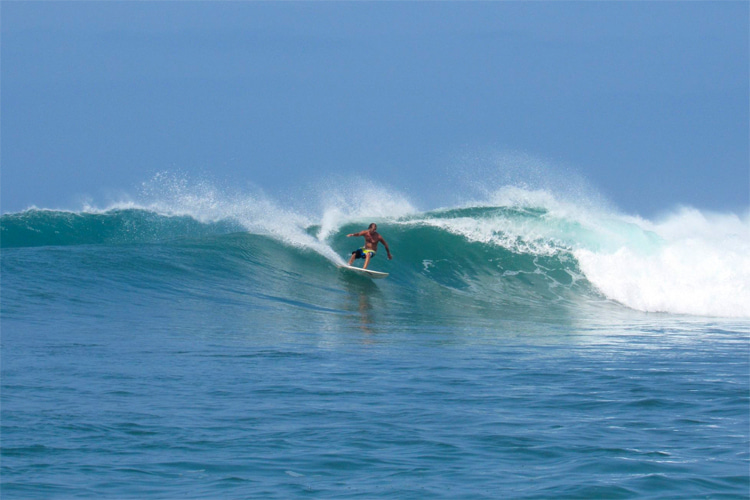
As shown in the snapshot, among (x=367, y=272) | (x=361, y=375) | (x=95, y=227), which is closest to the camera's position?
(x=361, y=375)

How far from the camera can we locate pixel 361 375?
7.84m

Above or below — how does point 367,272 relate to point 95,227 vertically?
below

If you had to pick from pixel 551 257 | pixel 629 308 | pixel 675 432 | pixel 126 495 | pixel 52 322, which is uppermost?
pixel 551 257

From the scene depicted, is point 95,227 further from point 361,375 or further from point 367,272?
point 361,375

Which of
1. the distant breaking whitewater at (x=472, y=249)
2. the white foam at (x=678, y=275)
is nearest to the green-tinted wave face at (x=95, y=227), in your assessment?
the distant breaking whitewater at (x=472, y=249)

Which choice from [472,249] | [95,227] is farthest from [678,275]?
[95,227]

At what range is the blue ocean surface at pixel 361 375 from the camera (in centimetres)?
486

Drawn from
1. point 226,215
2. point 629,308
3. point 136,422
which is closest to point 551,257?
point 629,308

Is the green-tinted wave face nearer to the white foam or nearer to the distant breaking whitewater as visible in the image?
the distant breaking whitewater

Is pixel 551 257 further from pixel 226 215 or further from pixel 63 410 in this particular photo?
pixel 63 410

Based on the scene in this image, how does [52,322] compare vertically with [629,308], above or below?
below

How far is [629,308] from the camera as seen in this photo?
57.4ft

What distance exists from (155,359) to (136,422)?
246cm

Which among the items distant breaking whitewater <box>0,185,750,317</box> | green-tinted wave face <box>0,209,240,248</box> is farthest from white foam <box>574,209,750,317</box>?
green-tinted wave face <box>0,209,240,248</box>
